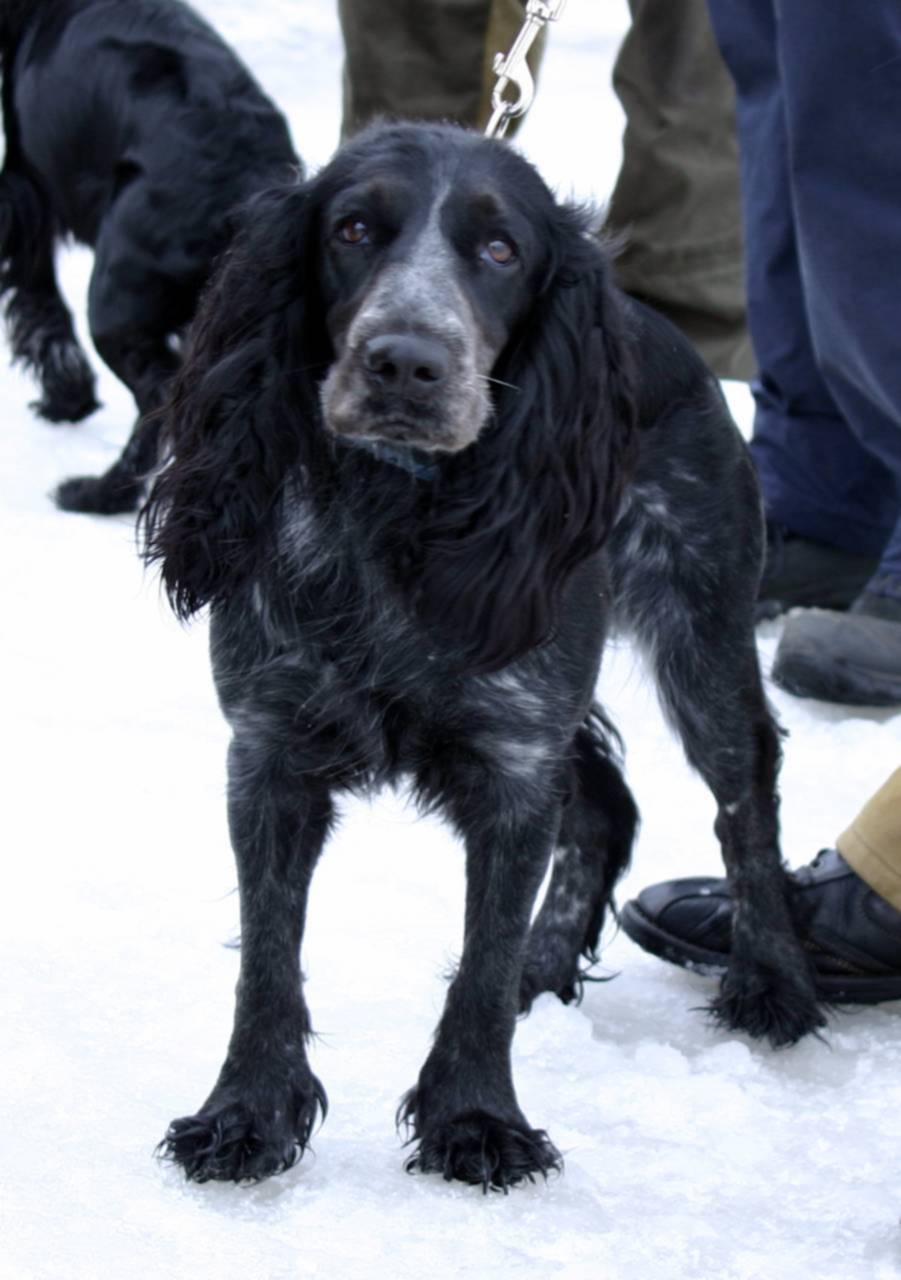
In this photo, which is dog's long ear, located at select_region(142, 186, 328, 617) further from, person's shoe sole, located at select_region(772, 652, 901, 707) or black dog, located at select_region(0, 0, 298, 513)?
black dog, located at select_region(0, 0, 298, 513)

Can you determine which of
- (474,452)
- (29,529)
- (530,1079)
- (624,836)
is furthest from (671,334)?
(29,529)

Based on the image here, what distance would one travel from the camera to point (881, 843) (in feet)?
8.41

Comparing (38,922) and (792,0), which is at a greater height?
(792,0)

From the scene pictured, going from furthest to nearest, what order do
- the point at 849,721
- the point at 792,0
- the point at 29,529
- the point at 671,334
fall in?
Answer: the point at 29,529 → the point at 849,721 → the point at 792,0 → the point at 671,334

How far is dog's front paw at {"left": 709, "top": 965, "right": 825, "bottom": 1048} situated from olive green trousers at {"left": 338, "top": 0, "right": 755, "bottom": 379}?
2.51 m

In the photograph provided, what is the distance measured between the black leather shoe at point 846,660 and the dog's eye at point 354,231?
1.73 meters

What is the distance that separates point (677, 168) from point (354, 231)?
106 inches

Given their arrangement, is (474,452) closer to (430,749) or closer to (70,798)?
(430,749)

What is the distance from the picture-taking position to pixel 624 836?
284 centimetres

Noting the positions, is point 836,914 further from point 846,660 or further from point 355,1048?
point 846,660

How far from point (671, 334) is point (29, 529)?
217cm

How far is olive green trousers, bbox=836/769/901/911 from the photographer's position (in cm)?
254

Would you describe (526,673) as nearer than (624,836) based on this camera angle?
Yes

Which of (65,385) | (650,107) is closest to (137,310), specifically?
(65,385)
